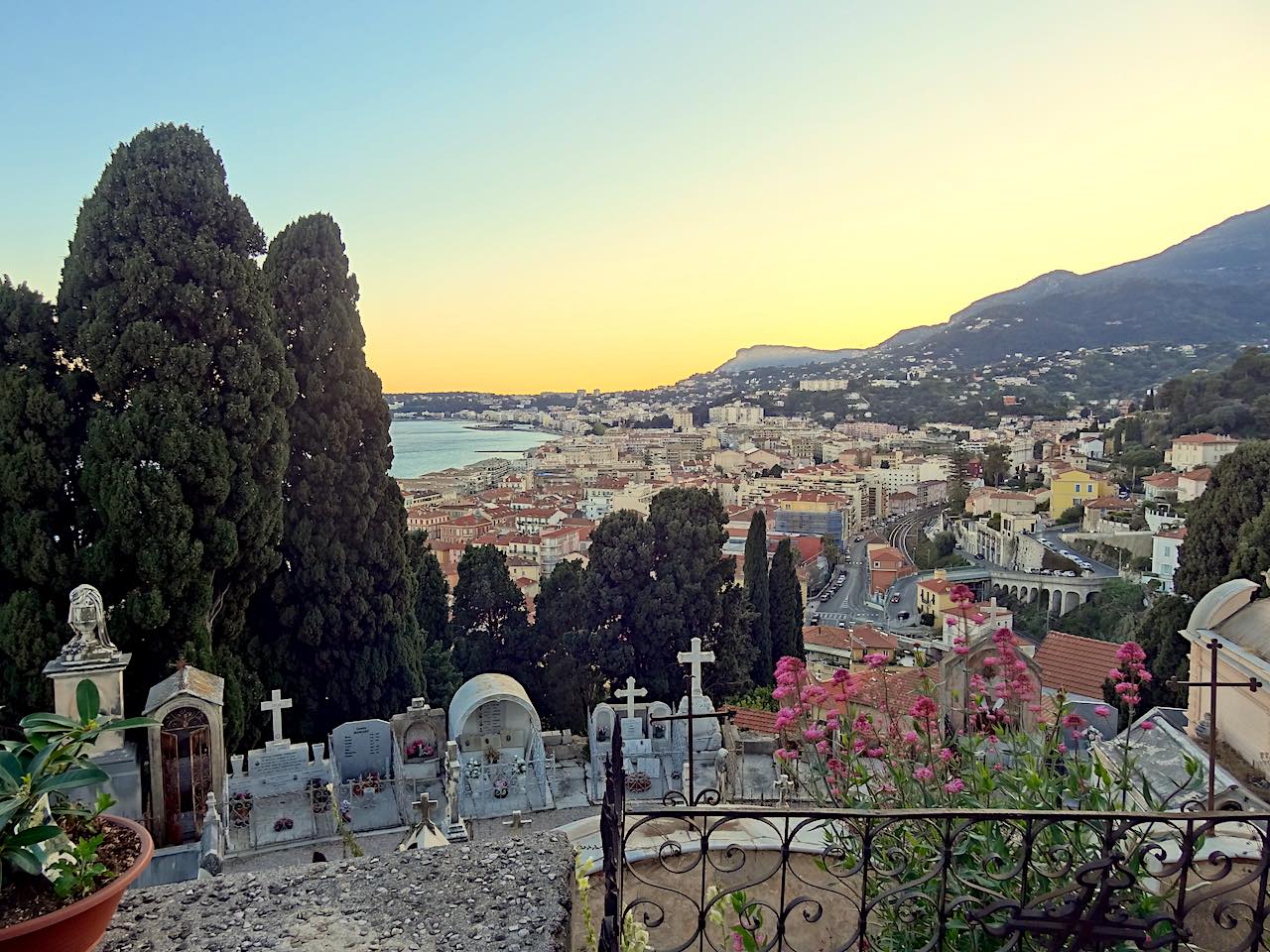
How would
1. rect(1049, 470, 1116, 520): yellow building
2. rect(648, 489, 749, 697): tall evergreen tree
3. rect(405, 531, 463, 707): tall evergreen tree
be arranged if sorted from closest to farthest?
1. rect(405, 531, 463, 707): tall evergreen tree
2. rect(648, 489, 749, 697): tall evergreen tree
3. rect(1049, 470, 1116, 520): yellow building

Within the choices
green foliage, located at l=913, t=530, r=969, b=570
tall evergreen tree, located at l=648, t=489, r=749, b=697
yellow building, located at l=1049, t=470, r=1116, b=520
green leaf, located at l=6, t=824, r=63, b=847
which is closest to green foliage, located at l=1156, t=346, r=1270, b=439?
yellow building, located at l=1049, t=470, r=1116, b=520

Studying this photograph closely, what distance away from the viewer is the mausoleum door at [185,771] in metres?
6.78

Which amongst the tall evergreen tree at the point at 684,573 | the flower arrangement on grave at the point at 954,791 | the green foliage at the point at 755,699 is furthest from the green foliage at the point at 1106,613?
the flower arrangement on grave at the point at 954,791

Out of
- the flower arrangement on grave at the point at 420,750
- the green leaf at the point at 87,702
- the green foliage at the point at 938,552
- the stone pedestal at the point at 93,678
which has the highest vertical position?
the green leaf at the point at 87,702

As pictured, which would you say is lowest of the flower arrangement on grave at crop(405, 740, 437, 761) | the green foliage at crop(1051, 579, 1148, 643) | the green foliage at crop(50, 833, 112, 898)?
the green foliage at crop(1051, 579, 1148, 643)

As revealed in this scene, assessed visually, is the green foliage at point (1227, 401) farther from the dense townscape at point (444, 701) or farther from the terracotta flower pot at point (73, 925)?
the terracotta flower pot at point (73, 925)

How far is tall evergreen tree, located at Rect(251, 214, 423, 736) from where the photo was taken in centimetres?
987

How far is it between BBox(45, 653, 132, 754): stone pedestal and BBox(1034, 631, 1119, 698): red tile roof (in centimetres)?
941

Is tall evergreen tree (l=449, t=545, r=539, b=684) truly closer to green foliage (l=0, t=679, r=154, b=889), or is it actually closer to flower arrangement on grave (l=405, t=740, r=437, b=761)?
flower arrangement on grave (l=405, t=740, r=437, b=761)

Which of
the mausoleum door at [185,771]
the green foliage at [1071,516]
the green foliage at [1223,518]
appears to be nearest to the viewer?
the mausoleum door at [185,771]

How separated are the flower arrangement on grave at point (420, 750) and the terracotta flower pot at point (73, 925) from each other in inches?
306

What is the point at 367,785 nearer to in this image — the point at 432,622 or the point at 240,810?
the point at 240,810

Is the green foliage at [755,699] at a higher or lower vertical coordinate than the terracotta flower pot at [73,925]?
lower

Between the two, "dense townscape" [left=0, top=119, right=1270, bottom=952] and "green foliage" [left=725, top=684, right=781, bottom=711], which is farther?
"green foliage" [left=725, top=684, right=781, bottom=711]
